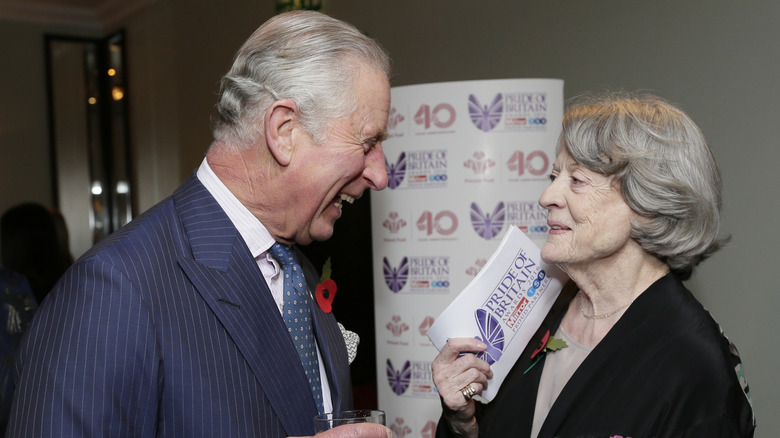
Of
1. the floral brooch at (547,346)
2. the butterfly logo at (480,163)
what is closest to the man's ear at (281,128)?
the floral brooch at (547,346)

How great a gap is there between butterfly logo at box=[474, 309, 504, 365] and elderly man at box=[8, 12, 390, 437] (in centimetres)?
37

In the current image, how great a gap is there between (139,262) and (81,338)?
0.54 ft

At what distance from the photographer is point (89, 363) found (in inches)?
48.1

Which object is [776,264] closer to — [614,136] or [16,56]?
[614,136]

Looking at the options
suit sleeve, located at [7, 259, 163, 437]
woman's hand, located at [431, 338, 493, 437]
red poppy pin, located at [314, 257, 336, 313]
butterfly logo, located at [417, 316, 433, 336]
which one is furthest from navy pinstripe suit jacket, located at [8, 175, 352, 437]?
butterfly logo, located at [417, 316, 433, 336]

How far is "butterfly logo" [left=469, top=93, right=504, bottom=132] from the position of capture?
3.07 m

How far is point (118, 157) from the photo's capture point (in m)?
9.54

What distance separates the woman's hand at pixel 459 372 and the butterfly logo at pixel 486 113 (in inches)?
54.9

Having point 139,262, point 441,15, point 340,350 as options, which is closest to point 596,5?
point 441,15

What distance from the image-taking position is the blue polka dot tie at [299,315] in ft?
5.19

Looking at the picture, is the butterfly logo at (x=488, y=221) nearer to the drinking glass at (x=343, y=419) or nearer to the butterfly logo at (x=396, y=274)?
the butterfly logo at (x=396, y=274)

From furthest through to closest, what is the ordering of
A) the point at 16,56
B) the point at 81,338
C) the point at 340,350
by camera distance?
1. the point at 16,56
2. the point at 340,350
3. the point at 81,338

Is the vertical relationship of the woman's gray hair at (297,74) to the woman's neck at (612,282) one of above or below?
above

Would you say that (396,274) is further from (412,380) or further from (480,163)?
(480,163)
